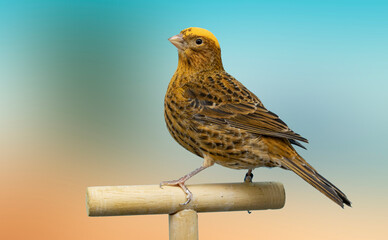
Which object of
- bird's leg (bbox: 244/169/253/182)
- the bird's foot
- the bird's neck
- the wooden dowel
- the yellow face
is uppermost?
the yellow face

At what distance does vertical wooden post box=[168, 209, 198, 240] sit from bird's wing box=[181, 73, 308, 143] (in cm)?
49

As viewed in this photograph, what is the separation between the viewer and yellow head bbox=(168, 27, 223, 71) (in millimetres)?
2996

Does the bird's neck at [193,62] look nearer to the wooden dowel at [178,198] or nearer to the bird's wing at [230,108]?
the bird's wing at [230,108]

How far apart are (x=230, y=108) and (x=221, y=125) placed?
0.11m

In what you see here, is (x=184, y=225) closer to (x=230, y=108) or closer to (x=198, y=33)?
(x=230, y=108)

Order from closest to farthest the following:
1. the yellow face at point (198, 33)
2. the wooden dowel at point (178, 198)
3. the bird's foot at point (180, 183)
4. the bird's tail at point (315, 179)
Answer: the bird's tail at point (315, 179)
the wooden dowel at point (178, 198)
the bird's foot at point (180, 183)
the yellow face at point (198, 33)

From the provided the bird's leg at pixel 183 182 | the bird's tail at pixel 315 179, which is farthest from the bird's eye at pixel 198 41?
the bird's tail at pixel 315 179

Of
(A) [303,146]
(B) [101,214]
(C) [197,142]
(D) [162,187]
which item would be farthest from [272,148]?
(B) [101,214]

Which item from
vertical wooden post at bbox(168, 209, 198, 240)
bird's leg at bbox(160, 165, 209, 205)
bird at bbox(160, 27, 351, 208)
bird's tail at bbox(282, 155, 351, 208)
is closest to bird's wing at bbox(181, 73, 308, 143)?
bird at bbox(160, 27, 351, 208)

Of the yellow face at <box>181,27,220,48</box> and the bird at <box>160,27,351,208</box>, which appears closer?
the bird at <box>160,27,351,208</box>

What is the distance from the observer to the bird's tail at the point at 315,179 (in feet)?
8.47

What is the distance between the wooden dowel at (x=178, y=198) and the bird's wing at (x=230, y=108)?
344 mm

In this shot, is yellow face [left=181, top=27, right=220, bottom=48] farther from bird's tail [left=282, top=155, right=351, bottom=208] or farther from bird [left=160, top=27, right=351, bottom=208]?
bird's tail [left=282, top=155, right=351, bottom=208]

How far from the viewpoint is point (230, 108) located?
9.42 feet
